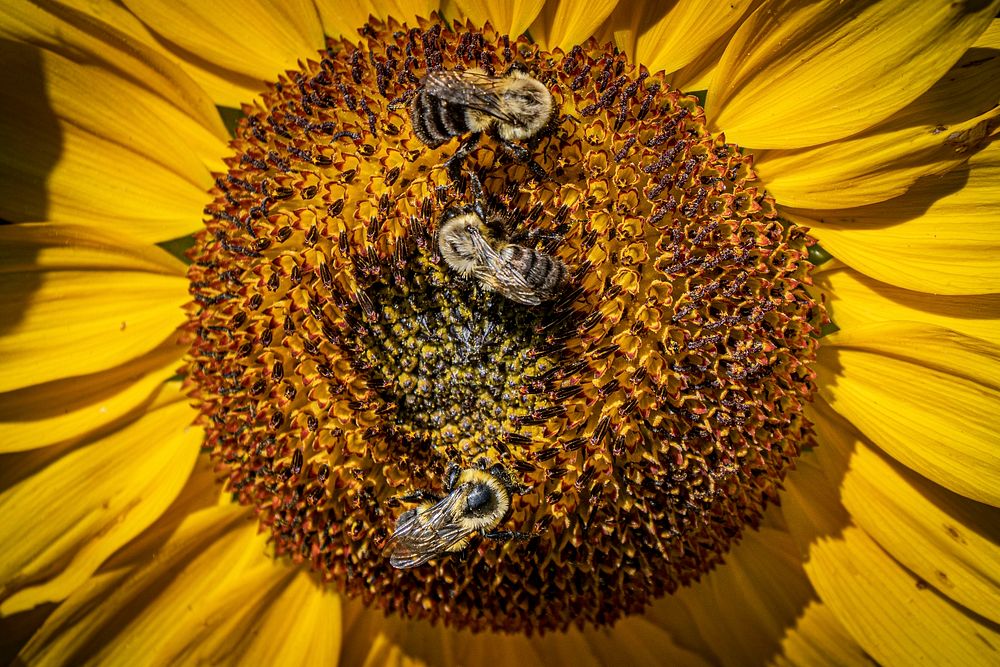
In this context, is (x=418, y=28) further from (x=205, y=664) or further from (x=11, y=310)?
(x=205, y=664)

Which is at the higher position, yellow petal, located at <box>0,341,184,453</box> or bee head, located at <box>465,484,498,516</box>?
bee head, located at <box>465,484,498,516</box>

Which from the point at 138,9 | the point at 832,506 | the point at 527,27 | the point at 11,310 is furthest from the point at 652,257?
the point at 11,310

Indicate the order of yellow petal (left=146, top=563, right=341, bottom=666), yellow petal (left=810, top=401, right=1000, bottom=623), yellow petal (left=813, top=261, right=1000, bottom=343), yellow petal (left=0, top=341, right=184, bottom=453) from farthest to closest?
yellow petal (left=146, top=563, right=341, bottom=666)
yellow petal (left=0, top=341, right=184, bottom=453)
yellow petal (left=810, top=401, right=1000, bottom=623)
yellow petal (left=813, top=261, right=1000, bottom=343)

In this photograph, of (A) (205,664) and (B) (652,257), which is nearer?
(B) (652,257)

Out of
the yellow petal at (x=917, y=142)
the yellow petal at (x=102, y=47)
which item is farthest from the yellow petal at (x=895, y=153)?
the yellow petal at (x=102, y=47)

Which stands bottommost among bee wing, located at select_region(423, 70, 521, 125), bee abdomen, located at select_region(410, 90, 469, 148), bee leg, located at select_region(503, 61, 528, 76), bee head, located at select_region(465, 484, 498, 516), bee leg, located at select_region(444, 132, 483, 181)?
bee head, located at select_region(465, 484, 498, 516)

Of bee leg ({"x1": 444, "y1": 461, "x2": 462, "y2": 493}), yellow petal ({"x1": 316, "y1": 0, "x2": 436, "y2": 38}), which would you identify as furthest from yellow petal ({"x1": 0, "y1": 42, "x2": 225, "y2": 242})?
bee leg ({"x1": 444, "y1": 461, "x2": 462, "y2": 493})

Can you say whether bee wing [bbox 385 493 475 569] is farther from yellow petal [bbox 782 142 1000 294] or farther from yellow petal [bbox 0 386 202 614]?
yellow petal [bbox 782 142 1000 294]
